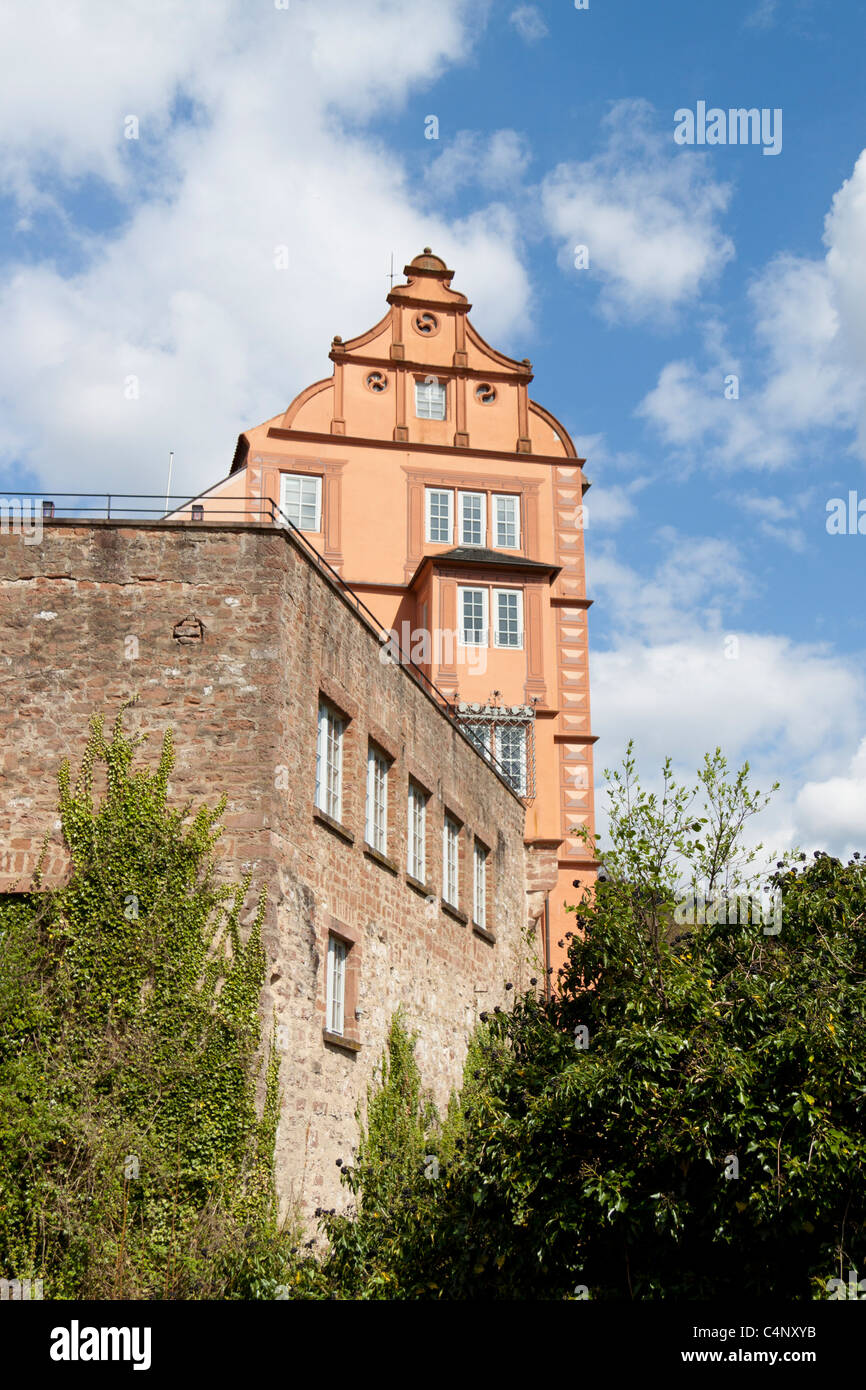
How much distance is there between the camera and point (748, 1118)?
1008 centimetres

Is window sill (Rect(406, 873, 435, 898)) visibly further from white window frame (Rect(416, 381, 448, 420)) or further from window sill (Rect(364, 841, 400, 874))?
white window frame (Rect(416, 381, 448, 420))

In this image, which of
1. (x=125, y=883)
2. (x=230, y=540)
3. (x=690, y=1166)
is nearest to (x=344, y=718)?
(x=230, y=540)

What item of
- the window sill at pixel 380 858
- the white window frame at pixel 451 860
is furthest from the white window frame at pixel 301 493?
the window sill at pixel 380 858

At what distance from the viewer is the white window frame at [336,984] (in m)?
15.5

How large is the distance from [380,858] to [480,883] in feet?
20.4

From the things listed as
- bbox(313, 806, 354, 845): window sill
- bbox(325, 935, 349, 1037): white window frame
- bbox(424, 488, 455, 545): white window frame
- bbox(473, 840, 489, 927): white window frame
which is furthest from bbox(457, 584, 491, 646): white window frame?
bbox(325, 935, 349, 1037): white window frame

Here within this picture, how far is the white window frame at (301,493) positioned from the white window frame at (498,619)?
423cm

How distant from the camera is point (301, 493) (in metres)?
30.9

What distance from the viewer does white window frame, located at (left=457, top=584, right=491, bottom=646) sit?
28906mm

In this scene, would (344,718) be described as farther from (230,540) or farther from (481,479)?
(481,479)

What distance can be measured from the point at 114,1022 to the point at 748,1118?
5.83 metres

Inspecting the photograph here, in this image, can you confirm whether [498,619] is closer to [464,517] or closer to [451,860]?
[464,517]

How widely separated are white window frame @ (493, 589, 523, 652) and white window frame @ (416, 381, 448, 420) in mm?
5224

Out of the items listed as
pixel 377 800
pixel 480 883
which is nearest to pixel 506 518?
pixel 480 883
